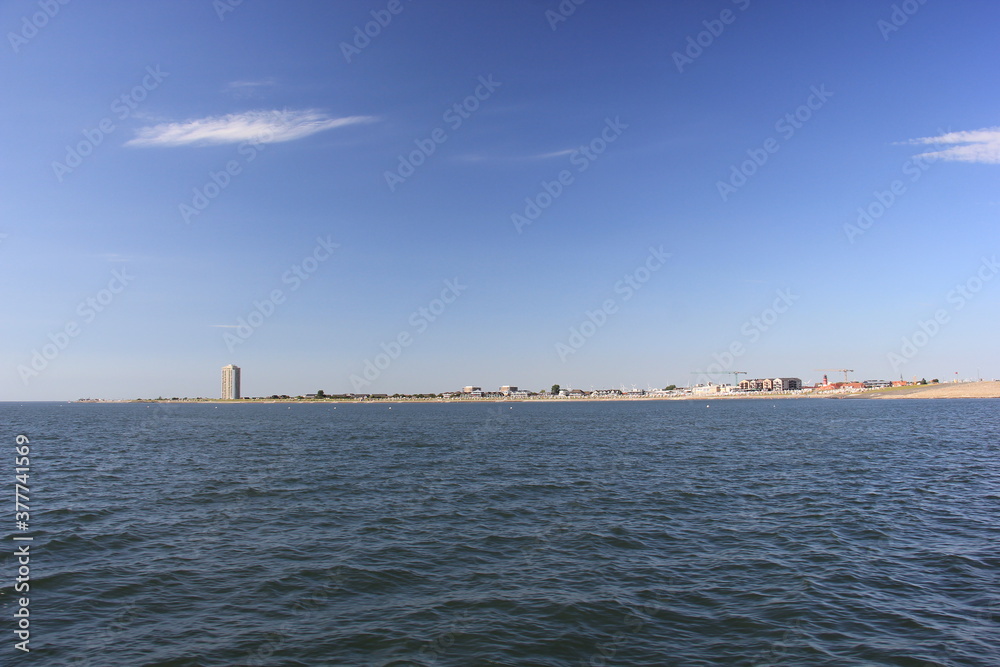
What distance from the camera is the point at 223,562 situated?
71.0 ft

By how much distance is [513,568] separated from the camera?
68.2 feet

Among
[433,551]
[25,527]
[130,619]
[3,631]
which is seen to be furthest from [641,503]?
[25,527]

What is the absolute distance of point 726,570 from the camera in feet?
66.4

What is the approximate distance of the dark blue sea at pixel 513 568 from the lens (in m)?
14.6

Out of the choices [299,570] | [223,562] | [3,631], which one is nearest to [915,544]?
[299,570]

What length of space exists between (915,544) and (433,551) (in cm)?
1999

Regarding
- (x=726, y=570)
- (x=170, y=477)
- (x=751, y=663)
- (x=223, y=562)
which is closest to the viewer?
(x=751, y=663)

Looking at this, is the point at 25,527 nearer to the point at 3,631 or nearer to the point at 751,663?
the point at 3,631

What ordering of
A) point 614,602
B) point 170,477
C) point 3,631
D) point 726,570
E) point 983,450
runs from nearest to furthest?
1. point 3,631
2. point 614,602
3. point 726,570
4. point 170,477
5. point 983,450

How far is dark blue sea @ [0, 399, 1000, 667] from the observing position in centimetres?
1464

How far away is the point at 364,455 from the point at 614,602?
44.4m

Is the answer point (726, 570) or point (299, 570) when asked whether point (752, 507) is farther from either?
point (299, 570)

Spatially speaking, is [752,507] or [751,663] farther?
[752,507]

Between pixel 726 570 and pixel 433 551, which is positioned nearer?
pixel 726 570
